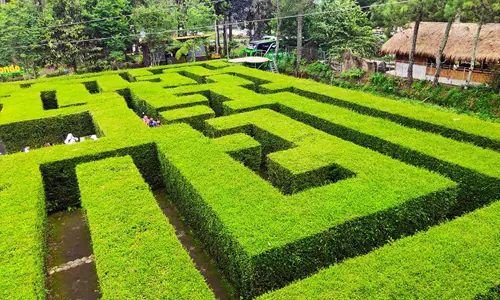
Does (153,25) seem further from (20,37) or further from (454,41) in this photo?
(454,41)

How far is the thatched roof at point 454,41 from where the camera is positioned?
26.0 metres

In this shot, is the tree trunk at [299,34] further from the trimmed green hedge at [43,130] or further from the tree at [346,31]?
the trimmed green hedge at [43,130]

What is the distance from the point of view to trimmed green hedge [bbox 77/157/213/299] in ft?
21.3

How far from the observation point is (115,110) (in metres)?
17.1

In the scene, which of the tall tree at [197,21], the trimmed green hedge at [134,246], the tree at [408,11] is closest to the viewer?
the trimmed green hedge at [134,246]

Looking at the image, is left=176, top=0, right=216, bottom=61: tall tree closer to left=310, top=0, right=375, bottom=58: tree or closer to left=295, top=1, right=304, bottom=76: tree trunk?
left=295, top=1, right=304, bottom=76: tree trunk

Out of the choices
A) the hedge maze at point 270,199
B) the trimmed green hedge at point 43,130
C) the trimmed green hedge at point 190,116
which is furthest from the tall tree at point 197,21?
the hedge maze at point 270,199

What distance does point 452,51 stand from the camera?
91.5 ft

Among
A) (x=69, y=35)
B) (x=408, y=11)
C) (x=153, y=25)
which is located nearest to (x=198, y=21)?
(x=153, y=25)

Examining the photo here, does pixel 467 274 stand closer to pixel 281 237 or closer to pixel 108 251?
pixel 281 237

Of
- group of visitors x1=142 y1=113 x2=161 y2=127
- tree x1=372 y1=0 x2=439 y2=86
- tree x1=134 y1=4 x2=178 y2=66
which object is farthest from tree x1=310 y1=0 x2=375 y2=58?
group of visitors x1=142 y1=113 x2=161 y2=127

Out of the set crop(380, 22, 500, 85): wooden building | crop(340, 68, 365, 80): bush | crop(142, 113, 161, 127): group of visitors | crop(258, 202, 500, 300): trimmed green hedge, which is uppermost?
crop(380, 22, 500, 85): wooden building

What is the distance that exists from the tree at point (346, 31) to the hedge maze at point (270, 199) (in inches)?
728

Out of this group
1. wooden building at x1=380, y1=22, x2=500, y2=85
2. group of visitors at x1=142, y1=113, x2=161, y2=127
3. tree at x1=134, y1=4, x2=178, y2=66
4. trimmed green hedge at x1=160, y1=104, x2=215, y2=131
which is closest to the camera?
trimmed green hedge at x1=160, y1=104, x2=215, y2=131
